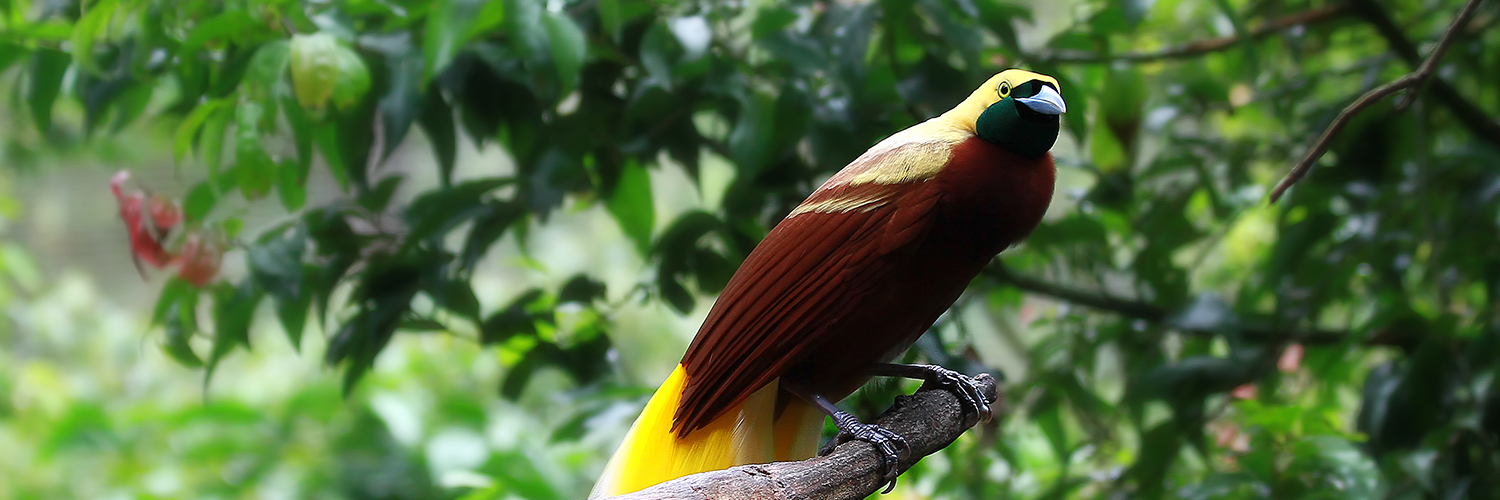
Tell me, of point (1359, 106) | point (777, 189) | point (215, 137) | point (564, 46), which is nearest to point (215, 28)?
point (215, 137)

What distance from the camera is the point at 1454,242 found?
1.55 meters

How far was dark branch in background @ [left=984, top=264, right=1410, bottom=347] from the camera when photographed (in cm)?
154

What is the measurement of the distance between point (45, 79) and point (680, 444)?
3.01ft

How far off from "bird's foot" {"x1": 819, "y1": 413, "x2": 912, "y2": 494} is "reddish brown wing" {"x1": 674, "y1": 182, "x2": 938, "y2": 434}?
10cm

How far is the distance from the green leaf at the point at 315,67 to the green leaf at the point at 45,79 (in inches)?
15.9

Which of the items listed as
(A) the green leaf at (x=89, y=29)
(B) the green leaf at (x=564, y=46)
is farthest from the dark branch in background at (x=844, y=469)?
(A) the green leaf at (x=89, y=29)

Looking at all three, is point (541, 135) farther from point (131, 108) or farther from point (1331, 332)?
point (1331, 332)

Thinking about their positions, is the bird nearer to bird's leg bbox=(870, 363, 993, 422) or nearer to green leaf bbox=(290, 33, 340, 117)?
bird's leg bbox=(870, 363, 993, 422)

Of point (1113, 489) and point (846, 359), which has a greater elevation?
point (846, 359)

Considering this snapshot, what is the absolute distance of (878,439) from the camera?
0.84 m

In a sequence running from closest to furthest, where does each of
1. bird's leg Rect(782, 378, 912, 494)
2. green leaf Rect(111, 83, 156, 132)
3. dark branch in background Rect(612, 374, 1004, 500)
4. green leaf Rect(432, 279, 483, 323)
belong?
dark branch in background Rect(612, 374, 1004, 500), bird's leg Rect(782, 378, 912, 494), green leaf Rect(111, 83, 156, 132), green leaf Rect(432, 279, 483, 323)

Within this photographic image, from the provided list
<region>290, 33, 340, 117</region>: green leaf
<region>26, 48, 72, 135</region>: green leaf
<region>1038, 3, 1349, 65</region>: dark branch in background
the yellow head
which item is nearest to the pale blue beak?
the yellow head

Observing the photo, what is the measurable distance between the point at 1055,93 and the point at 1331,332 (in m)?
1.19

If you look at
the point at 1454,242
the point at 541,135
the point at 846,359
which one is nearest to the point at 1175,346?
the point at 1454,242
